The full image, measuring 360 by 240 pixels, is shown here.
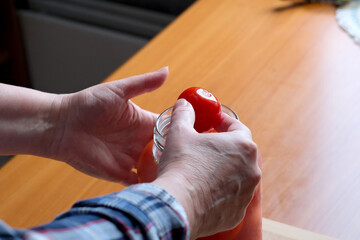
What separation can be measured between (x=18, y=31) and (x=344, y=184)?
182cm

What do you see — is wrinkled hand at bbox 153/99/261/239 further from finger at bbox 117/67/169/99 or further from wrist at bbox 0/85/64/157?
wrist at bbox 0/85/64/157

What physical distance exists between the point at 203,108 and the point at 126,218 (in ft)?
0.69

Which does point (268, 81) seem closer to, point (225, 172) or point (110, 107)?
point (110, 107)

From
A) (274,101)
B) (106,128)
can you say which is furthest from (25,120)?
(274,101)

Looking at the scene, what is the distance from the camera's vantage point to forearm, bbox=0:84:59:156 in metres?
0.75

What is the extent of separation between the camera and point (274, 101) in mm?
989

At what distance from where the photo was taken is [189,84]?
1.02m

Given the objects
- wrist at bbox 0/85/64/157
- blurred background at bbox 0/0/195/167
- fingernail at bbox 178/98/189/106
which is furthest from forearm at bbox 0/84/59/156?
blurred background at bbox 0/0/195/167

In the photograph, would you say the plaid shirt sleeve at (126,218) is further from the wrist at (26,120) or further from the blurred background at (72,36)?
the blurred background at (72,36)

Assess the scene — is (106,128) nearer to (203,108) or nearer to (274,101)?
(203,108)

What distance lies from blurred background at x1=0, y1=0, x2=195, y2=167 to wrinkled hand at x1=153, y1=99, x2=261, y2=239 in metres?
1.43

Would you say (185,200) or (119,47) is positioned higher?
(185,200)

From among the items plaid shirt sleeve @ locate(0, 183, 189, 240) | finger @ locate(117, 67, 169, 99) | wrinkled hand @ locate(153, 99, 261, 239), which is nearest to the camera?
plaid shirt sleeve @ locate(0, 183, 189, 240)

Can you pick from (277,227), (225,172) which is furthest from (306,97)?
(225,172)
